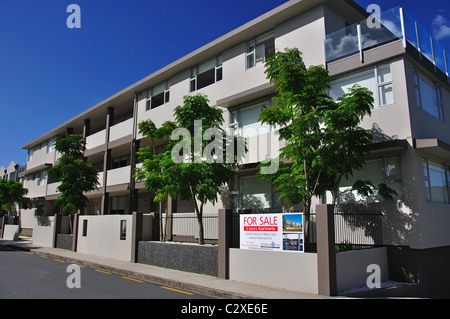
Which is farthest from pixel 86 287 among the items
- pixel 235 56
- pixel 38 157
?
pixel 38 157

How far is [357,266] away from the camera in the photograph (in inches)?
398

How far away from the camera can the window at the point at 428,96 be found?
12711mm

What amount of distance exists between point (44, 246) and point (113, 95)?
11373 millimetres

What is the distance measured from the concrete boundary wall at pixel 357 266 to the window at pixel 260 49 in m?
9.43

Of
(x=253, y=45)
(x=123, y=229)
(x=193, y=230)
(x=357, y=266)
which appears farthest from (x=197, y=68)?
(x=357, y=266)

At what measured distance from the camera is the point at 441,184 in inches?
521

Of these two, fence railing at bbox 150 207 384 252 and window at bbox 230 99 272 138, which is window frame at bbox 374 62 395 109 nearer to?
fence railing at bbox 150 207 384 252

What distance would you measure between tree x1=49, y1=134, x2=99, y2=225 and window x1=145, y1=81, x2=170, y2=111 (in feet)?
20.4

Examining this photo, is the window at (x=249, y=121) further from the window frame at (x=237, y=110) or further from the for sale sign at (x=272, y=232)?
the for sale sign at (x=272, y=232)

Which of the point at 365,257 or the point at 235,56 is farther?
the point at 235,56

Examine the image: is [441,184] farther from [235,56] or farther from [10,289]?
[10,289]
